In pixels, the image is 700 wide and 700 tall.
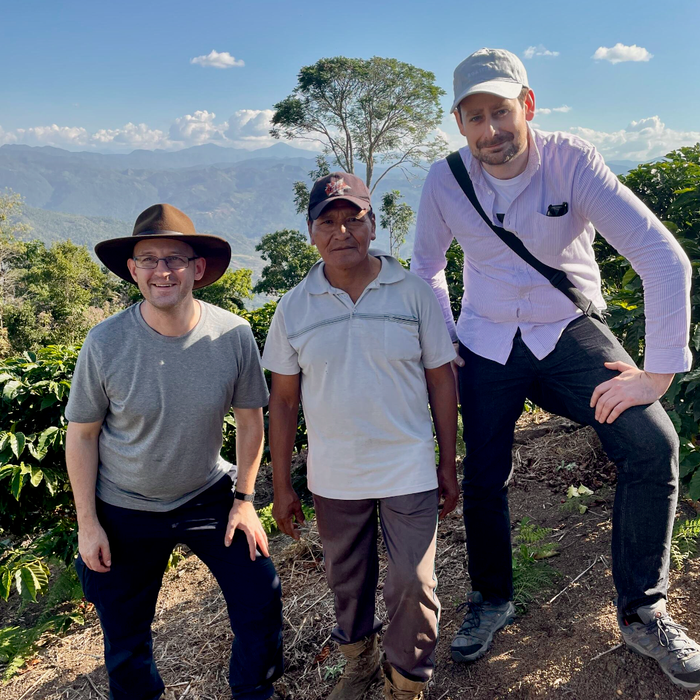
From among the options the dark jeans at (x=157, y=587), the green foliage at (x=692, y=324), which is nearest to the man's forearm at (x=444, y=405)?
the dark jeans at (x=157, y=587)

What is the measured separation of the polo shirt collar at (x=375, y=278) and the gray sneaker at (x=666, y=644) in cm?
166

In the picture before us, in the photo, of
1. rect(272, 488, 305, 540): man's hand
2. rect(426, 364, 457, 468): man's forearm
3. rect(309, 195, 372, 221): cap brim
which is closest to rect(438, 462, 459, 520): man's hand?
rect(426, 364, 457, 468): man's forearm

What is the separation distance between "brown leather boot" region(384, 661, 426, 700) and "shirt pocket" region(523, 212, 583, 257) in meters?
1.85

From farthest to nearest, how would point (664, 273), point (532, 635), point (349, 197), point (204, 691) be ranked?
1. point (204, 691)
2. point (532, 635)
3. point (349, 197)
4. point (664, 273)

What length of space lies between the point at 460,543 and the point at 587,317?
1992 mm

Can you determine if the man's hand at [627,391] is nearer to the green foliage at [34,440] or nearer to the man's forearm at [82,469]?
the man's forearm at [82,469]

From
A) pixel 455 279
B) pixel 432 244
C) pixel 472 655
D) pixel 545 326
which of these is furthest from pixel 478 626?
pixel 455 279

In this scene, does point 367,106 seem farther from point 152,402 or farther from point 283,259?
point 152,402

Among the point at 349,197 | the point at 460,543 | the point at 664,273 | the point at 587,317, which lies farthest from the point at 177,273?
the point at 460,543

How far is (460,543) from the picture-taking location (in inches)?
159

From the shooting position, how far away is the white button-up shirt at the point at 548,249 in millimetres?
2373

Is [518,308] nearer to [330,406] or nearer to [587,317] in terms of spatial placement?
[587,317]

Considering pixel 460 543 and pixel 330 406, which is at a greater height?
pixel 330 406

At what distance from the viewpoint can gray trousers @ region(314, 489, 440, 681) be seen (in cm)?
250
